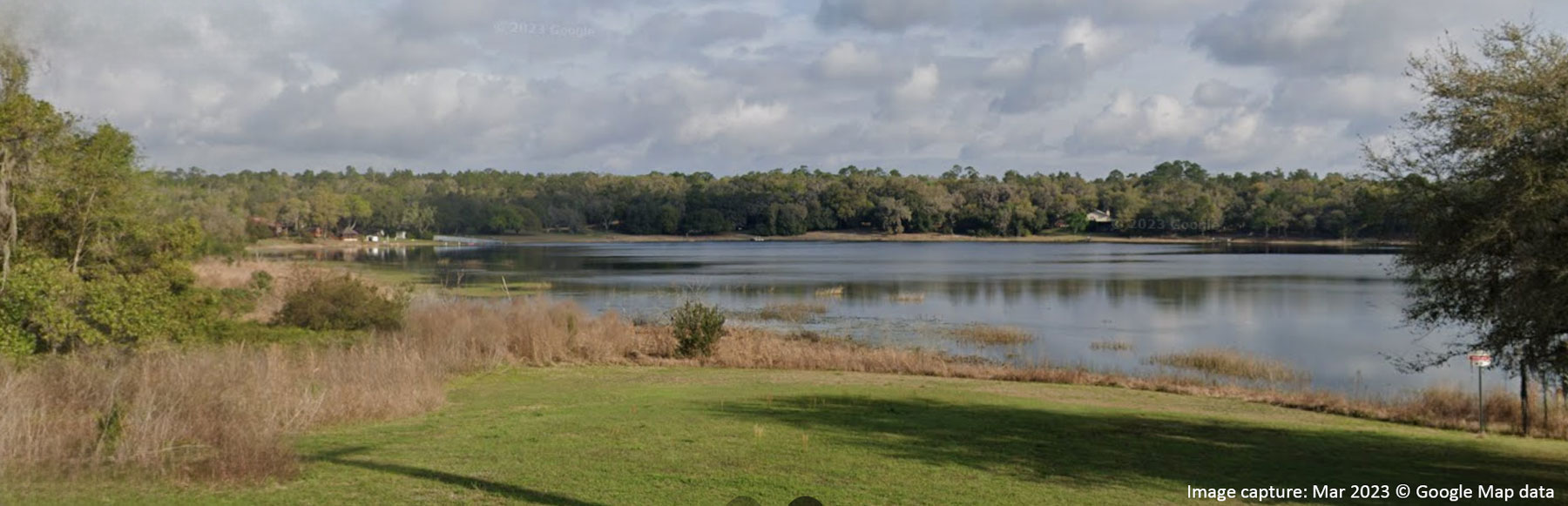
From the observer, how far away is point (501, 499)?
8.84 metres

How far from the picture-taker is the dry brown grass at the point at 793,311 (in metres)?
40.2

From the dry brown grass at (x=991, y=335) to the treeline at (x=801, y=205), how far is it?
102731 millimetres

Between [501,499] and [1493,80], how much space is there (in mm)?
11138

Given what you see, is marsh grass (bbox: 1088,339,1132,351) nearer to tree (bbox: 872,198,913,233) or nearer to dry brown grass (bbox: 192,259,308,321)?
dry brown grass (bbox: 192,259,308,321)

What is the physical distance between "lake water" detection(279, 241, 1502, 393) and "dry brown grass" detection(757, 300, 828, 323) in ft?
3.00

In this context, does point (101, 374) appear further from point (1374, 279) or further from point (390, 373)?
point (1374, 279)

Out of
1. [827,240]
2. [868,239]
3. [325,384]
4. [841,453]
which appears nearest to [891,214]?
[868,239]

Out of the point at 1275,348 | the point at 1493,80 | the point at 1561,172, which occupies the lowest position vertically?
the point at 1275,348

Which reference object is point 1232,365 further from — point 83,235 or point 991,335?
point 83,235

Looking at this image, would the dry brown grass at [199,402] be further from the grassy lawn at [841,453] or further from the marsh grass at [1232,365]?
the marsh grass at [1232,365]

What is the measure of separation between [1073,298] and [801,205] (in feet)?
367

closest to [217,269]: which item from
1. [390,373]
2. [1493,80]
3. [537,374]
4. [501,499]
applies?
[537,374]

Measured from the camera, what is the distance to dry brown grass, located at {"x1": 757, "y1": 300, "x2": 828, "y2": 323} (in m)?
40.2

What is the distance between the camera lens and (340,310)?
89.3 ft
